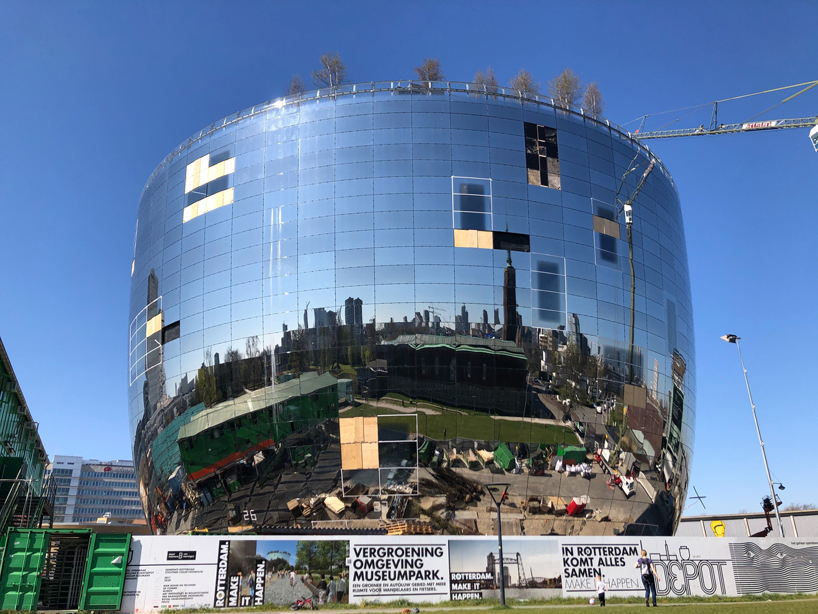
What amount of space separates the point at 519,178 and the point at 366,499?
16374 mm

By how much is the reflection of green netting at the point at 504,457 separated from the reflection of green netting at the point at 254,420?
283 inches

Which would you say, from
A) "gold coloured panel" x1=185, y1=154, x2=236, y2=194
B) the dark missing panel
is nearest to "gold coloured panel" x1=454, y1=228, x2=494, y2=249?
the dark missing panel

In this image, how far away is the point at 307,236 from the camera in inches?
1208

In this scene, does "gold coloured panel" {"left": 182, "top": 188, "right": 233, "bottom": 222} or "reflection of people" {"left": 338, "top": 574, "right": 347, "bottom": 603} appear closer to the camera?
"reflection of people" {"left": 338, "top": 574, "right": 347, "bottom": 603}

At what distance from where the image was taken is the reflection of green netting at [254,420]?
2903cm

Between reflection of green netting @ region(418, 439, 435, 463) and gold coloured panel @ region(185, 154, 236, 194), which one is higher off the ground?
gold coloured panel @ region(185, 154, 236, 194)

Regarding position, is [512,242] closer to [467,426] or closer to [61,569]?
[467,426]

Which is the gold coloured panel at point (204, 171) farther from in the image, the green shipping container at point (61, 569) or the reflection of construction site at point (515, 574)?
the reflection of construction site at point (515, 574)

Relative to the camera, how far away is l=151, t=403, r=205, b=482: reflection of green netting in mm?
32031

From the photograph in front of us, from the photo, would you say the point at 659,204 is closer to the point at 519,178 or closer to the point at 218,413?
the point at 519,178

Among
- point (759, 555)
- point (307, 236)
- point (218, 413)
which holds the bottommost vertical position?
point (759, 555)

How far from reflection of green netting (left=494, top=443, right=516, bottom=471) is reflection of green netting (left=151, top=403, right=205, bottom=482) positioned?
14.0 meters

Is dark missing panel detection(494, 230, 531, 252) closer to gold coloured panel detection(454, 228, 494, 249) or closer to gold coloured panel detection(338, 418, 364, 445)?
gold coloured panel detection(454, 228, 494, 249)

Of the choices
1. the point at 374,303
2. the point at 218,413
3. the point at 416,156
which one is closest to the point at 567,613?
the point at 374,303
